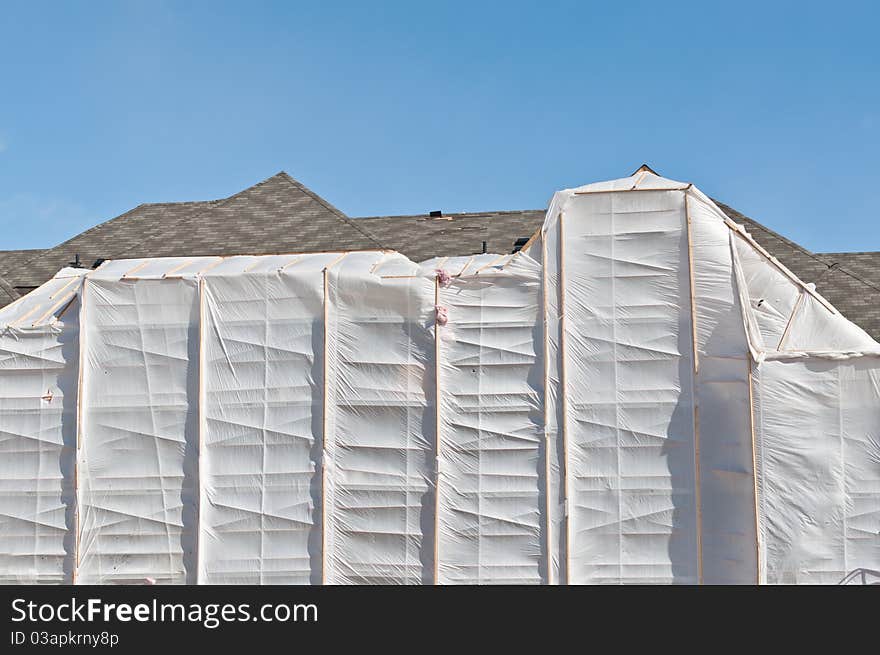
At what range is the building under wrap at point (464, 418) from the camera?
18.7m

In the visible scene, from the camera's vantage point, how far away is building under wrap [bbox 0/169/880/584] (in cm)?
1866

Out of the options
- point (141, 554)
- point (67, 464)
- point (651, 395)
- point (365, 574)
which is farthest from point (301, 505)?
point (651, 395)

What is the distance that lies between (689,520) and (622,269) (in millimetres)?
4119

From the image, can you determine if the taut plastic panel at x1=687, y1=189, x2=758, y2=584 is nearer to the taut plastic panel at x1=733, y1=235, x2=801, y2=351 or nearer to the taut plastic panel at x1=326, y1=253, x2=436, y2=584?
the taut plastic panel at x1=733, y1=235, x2=801, y2=351

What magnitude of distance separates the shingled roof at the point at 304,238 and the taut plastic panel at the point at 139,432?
3281 millimetres

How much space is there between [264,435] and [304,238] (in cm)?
541

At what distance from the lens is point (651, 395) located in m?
19.2

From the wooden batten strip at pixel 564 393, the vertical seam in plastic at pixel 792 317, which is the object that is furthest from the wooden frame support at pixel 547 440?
the vertical seam in plastic at pixel 792 317

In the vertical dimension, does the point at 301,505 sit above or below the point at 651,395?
below

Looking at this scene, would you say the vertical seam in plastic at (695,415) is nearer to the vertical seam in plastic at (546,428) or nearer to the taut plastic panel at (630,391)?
the taut plastic panel at (630,391)
